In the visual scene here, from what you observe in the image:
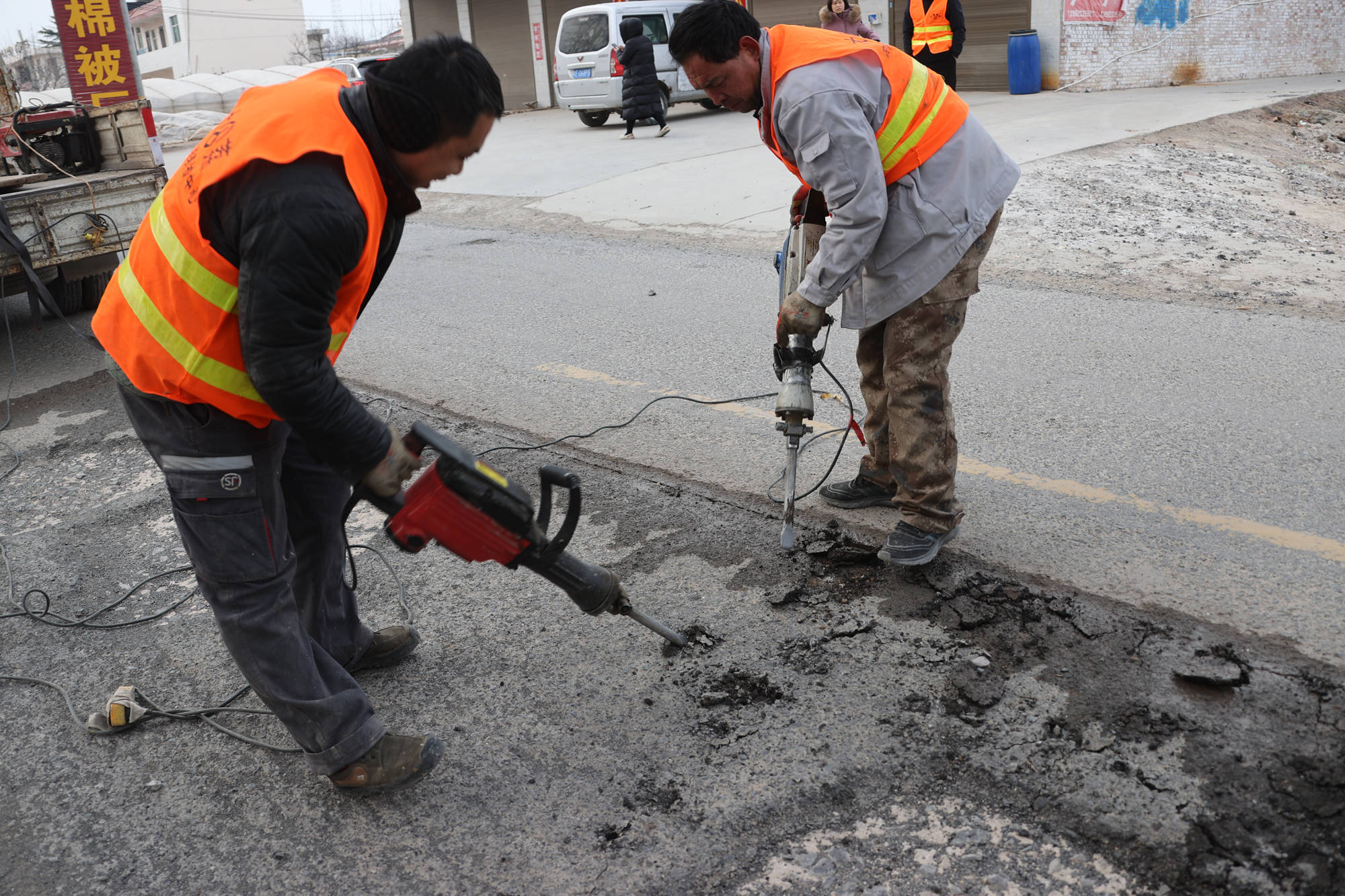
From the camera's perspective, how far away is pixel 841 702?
2.56 metres

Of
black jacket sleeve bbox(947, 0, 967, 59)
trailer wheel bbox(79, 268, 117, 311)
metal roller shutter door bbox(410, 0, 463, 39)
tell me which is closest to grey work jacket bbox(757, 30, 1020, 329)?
trailer wheel bbox(79, 268, 117, 311)

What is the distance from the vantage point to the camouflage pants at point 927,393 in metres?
3.02

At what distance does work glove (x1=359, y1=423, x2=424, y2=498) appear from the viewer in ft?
7.03

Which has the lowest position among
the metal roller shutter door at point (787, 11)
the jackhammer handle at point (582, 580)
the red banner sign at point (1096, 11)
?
the jackhammer handle at point (582, 580)

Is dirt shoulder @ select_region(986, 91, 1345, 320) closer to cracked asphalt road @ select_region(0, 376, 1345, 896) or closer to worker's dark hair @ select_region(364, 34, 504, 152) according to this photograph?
cracked asphalt road @ select_region(0, 376, 1345, 896)

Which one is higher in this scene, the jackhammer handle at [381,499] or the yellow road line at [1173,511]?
the jackhammer handle at [381,499]

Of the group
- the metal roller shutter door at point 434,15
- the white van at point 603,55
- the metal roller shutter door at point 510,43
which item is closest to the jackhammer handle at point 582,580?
the white van at point 603,55

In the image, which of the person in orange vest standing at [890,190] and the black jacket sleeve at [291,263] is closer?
the black jacket sleeve at [291,263]

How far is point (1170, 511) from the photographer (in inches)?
134

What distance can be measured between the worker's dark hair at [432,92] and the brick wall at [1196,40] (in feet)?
49.8

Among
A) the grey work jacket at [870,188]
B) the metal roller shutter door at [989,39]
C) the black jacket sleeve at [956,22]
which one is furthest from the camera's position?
the metal roller shutter door at [989,39]

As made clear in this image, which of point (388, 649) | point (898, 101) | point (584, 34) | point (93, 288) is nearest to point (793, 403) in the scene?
point (898, 101)

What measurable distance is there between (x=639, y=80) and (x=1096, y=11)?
6.84 meters

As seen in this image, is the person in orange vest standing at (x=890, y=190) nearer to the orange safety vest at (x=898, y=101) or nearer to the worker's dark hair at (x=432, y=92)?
the orange safety vest at (x=898, y=101)
